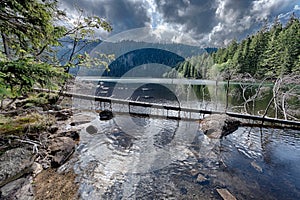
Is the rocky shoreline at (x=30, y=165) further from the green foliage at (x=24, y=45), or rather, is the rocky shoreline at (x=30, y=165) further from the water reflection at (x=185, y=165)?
the green foliage at (x=24, y=45)

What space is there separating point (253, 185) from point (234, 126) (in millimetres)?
5045

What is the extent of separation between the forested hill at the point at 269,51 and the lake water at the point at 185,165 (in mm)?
21033

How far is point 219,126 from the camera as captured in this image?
7.69 m

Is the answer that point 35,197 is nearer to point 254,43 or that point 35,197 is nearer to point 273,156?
point 273,156

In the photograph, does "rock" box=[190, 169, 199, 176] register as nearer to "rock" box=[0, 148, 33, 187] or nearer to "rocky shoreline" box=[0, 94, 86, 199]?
"rocky shoreline" box=[0, 94, 86, 199]

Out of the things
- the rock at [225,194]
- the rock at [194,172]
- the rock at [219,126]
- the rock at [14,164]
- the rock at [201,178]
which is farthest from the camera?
the rock at [219,126]

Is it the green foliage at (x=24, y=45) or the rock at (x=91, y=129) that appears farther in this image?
the rock at (x=91, y=129)

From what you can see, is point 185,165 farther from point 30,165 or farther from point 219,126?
point 30,165

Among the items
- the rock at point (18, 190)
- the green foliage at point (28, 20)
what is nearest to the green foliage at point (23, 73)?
the green foliage at point (28, 20)

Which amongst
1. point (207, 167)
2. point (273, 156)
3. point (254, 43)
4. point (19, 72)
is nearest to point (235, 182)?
point (207, 167)

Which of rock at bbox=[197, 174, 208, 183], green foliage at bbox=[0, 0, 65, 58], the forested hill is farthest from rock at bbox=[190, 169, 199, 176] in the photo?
the forested hill

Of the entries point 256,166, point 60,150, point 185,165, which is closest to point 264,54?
point 256,166

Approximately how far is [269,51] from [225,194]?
45.2m

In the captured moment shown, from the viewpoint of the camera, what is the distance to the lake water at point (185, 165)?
3.57 meters
